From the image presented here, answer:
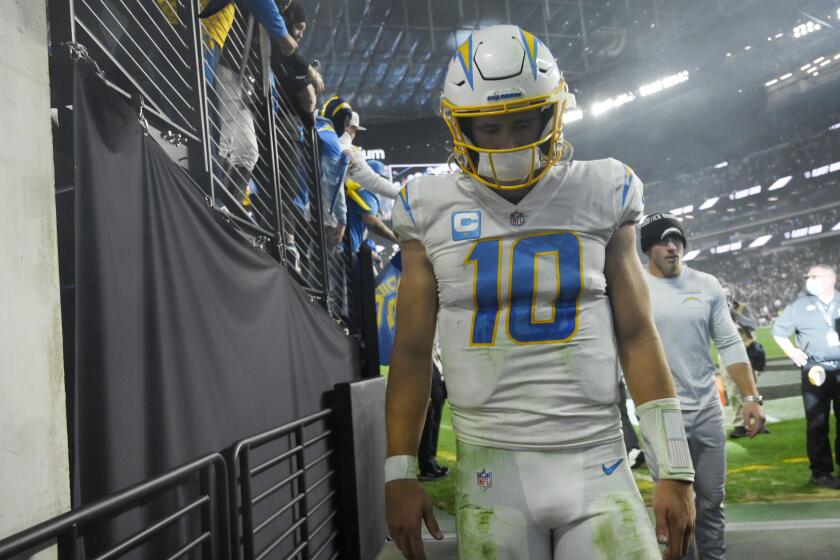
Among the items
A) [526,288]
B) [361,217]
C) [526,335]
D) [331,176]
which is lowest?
[526,335]

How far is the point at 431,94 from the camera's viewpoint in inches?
738

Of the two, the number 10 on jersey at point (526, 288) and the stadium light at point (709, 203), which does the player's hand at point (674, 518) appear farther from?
the stadium light at point (709, 203)

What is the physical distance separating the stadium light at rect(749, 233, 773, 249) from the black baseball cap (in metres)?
25.1

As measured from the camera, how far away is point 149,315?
1774mm

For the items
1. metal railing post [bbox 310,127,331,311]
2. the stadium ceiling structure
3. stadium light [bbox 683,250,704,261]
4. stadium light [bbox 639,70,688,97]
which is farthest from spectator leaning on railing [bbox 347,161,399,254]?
stadium light [bbox 683,250,704,261]

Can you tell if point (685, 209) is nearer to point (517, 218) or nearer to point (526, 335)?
point (517, 218)

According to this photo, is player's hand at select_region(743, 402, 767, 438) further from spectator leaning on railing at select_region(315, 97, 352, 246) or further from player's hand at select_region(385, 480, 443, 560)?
spectator leaning on railing at select_region(315, 97, 352, 246)

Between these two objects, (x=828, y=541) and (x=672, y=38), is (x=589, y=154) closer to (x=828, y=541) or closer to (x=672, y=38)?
(x=672, y=38)

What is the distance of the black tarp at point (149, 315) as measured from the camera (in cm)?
146

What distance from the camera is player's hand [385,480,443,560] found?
147cm

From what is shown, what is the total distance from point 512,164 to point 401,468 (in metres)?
0.83

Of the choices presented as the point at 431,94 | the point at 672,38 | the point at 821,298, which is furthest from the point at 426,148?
the point at 672,38

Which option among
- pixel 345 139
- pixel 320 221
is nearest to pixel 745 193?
pixel 345 139

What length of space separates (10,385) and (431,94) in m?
18.5
